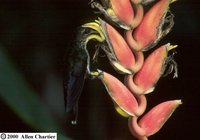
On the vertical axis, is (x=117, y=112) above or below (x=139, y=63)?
below

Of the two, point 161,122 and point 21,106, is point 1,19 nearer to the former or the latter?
point 21,106

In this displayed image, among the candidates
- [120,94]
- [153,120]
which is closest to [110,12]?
[120,94]

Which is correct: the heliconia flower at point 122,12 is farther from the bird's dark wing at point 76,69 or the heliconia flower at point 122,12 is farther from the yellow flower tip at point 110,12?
the bird's dark wing at point 76,69

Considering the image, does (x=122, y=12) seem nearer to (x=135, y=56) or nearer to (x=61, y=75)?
(x=135, y=56)

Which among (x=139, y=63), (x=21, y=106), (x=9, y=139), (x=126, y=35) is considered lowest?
(x=9, y=139)

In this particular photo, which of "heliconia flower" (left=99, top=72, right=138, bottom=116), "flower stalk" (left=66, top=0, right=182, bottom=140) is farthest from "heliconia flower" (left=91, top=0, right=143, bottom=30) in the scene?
"heliconia flower" (left=99, top=72, right=138, bottom=116)

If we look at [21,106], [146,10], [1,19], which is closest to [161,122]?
[146,10]

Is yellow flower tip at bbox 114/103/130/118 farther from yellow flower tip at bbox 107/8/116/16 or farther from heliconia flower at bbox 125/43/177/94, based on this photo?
yellow flower tip at bbox 107/8/116/16
